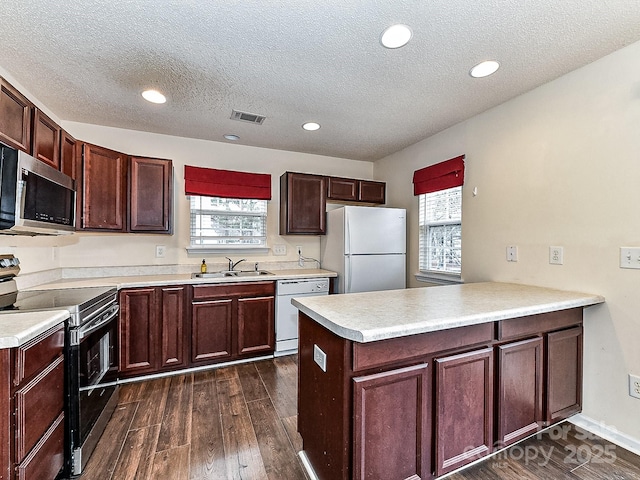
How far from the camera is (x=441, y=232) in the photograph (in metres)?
3.19

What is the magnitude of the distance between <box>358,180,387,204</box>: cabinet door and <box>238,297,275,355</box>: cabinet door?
181 cm

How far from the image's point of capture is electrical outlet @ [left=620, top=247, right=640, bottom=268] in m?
1.72

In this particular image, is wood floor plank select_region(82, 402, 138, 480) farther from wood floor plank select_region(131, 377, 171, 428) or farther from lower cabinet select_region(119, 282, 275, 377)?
lower cabinet select_region(119, 282, 275, 377)

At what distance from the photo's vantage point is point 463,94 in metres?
2.33

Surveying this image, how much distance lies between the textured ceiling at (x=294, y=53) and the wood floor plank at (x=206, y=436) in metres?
2.40

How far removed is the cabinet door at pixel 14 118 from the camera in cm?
154

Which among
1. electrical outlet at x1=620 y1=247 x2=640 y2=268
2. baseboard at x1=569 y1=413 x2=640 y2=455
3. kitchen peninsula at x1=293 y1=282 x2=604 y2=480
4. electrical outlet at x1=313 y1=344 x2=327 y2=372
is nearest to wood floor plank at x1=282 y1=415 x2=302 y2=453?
kitchen peninsula at x1=293 y1=282 x2=604 y2=480

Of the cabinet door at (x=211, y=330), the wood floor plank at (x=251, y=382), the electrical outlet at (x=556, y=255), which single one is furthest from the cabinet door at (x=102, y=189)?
the electrical outlet at (x=556, y=255)

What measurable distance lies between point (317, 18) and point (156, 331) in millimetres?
2709

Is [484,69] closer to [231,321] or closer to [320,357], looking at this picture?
[320,357]

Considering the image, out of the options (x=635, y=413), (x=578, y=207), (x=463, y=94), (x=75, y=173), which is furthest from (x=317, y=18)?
(x=635, y=413)

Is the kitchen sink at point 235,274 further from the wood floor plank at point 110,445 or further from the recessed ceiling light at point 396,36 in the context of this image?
the recessed ceiling light at point 396,36

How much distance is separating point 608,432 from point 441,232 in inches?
75.7

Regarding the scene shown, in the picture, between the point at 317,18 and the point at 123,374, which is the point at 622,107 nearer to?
the point at 317,18
